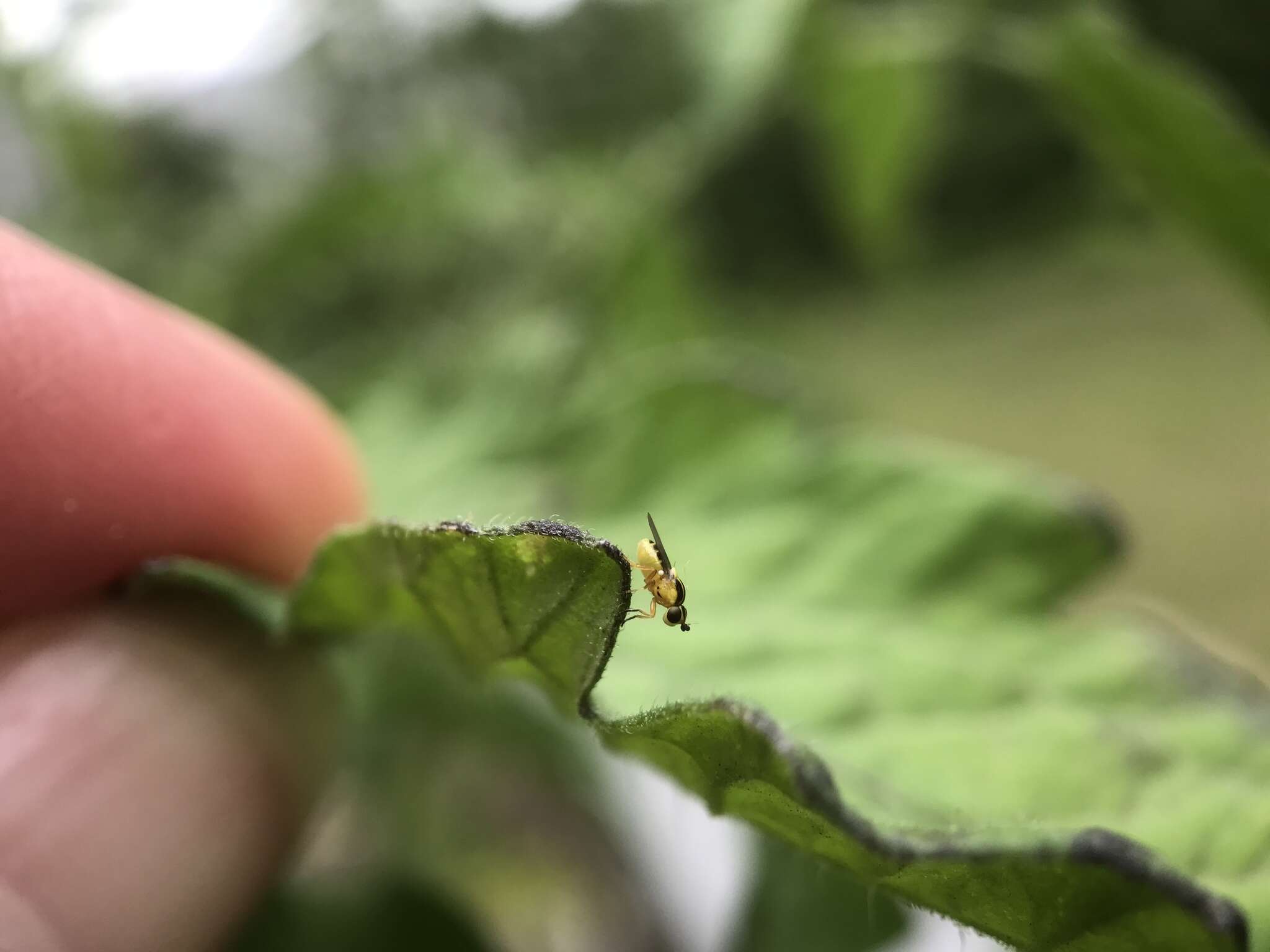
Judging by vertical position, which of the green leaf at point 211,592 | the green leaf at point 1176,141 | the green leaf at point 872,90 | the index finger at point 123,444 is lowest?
the green leaf at point 211,592

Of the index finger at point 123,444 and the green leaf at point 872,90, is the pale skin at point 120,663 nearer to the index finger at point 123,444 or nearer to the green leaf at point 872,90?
the index finger at point 123,444

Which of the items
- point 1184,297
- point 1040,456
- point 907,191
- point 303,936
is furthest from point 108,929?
point 907,191

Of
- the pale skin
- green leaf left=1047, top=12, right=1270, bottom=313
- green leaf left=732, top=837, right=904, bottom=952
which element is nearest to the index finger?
the pale skin

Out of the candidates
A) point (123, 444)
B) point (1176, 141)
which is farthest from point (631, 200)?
point (123, 444)

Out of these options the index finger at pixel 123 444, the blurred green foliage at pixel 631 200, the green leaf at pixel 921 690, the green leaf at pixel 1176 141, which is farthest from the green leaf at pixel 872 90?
the index finger at pixel 123 444

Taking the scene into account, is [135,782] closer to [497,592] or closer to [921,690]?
[497,592]

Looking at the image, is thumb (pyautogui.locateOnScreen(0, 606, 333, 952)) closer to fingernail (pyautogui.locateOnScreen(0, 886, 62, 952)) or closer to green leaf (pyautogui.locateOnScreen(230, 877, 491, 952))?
fingernail (pyautogui.locateOnScreen(0, 886, 62, 952))

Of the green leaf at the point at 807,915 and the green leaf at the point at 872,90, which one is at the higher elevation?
the green leaf at the point at 872,90
